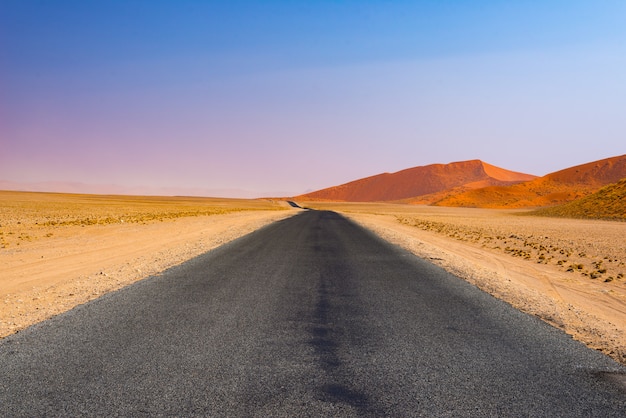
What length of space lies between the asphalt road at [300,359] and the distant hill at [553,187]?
120 m

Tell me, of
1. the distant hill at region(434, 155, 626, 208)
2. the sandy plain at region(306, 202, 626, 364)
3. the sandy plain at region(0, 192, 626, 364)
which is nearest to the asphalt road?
the sandy plain at region(306, 202, 626, 364)

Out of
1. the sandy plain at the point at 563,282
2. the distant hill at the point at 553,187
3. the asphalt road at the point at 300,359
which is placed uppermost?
the distant hill at the point at 553,187

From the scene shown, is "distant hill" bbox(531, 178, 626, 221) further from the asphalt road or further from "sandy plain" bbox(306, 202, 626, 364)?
the asphalt road

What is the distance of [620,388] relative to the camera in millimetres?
4535

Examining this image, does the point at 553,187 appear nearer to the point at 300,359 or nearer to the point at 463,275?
the point at 463,275

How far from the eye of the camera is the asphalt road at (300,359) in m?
4.05

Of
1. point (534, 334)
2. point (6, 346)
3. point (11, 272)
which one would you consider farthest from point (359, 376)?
point (11, 272)

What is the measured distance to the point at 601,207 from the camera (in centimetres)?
5572

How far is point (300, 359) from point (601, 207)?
2518 inches

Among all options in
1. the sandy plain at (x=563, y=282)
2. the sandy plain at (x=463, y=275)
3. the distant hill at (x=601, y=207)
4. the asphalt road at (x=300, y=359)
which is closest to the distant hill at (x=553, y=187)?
the distant hill at (x=601, y=207)

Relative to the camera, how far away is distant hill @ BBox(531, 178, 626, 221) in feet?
171

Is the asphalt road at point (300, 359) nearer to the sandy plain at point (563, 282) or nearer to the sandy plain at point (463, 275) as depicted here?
the sandy plain at point (563, 282)

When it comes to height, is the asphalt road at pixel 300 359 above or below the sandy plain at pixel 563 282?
above

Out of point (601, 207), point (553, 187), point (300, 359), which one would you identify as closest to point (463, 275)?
point (300, 359)
